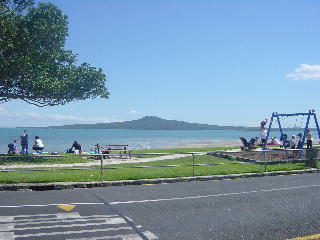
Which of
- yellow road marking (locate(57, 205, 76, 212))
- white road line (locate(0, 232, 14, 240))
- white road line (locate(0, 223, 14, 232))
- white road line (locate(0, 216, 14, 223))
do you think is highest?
white road line (locate(0, 216, 14, 223))

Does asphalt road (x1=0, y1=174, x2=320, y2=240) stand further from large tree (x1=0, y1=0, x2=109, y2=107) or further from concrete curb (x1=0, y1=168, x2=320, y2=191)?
large tree (x1=0, y1=0, x2=109, y2=107)

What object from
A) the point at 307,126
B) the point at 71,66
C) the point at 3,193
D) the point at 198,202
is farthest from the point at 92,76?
the point at 198,202

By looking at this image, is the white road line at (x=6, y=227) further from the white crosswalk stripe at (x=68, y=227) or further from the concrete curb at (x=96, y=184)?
the concrete curb at (x=96, y=184)

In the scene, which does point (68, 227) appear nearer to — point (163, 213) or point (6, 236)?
point (6, 236)

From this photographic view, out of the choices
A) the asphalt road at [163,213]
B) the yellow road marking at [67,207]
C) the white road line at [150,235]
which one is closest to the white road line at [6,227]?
the asphalt road at [163,213]

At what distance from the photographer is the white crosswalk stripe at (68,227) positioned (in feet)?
21.0

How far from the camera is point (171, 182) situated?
13.7 m

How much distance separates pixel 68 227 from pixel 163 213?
2.16 m

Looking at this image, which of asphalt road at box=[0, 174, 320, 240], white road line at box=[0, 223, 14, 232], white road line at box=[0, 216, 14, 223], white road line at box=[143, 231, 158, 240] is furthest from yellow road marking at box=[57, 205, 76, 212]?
white road line at box=[143, 231, 158, 240]

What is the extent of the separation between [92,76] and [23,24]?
6067 mm

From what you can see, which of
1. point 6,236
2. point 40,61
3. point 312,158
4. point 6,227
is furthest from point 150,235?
point 40,61

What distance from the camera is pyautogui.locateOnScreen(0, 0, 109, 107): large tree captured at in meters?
22.8

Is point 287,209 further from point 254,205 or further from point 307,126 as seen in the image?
point 307,126

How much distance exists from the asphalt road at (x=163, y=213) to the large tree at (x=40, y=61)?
14157mm
